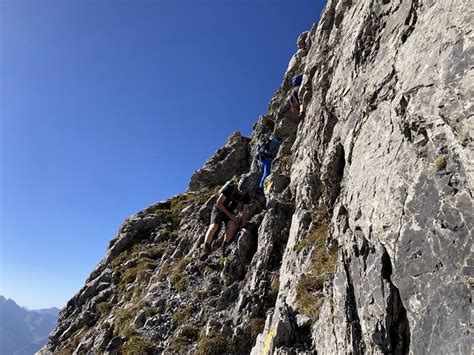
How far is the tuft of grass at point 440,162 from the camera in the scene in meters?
7.98

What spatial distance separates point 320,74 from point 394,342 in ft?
64.6

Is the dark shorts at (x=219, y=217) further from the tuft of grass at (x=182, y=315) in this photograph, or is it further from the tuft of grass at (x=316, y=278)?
the tuft of grass at (x=316, y=278)

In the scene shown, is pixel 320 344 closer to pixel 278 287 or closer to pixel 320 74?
pixel 278 287

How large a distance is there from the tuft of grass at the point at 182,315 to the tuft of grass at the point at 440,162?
15.4 metres

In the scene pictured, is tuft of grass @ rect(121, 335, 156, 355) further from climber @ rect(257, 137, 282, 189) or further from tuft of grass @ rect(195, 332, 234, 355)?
climber @ rect(257, 137, 282, 189)

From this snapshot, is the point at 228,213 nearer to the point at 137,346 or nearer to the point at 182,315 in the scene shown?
the point at 182,315

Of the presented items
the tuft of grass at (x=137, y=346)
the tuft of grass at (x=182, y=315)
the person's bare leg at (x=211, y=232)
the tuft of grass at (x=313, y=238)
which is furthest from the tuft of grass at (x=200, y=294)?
the tuft of grass at (x=313, y=238)

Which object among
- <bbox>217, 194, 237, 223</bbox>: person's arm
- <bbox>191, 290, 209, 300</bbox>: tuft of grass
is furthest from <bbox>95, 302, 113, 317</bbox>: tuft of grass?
<bbox>217, 194, 237, 223</bbox>: person's arm

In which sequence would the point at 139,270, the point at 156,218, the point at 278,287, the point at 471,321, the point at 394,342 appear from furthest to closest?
the point at 156,218 → the point at 139,270 → the point at 278,287 → the point at 394,342 → the point at 471,321

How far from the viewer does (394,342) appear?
26.8ft

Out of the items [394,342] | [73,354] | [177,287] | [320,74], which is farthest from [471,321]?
[73,354]

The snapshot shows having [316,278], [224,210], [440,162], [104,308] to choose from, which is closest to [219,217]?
[224,210]

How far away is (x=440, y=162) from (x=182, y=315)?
1586 centimetres

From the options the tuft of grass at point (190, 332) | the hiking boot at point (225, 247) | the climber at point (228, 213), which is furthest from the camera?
the climber at point (228, 213)
